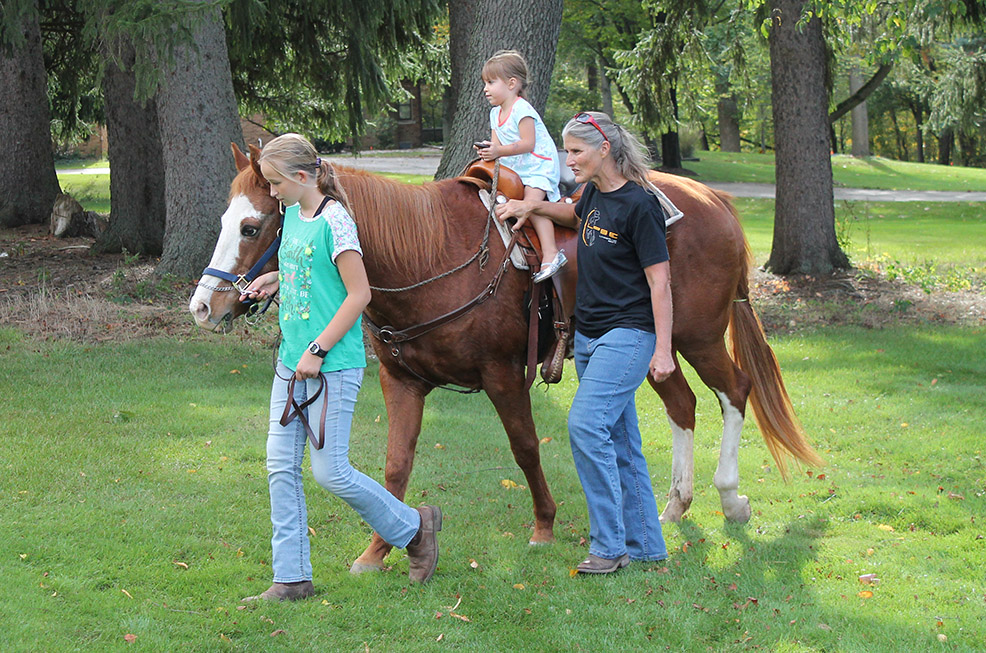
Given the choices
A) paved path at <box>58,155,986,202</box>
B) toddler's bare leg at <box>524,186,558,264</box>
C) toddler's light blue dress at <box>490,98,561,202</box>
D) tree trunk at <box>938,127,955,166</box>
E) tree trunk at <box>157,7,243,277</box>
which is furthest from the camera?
tree trunk at <box>938,127,955,166</box>

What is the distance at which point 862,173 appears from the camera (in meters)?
38.9

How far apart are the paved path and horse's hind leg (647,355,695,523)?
→ 22371 millimetres

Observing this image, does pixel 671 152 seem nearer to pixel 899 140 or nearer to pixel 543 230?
pixel 543 230

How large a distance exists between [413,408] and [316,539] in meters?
0.95

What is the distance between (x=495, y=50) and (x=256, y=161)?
15.9 ft

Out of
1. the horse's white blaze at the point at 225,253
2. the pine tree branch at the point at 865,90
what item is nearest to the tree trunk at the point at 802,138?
the pine tree branch at the point at 865,90

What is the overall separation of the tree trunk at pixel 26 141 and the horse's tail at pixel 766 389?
13.5m

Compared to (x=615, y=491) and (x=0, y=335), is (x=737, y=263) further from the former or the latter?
(x=0, y=335)

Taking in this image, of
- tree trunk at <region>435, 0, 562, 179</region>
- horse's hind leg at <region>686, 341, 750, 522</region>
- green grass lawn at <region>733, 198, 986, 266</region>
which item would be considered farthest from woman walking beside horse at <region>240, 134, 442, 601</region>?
green grass lawn at <region>733, 198, 986, 266</region>

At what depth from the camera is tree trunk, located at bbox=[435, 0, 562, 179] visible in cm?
856

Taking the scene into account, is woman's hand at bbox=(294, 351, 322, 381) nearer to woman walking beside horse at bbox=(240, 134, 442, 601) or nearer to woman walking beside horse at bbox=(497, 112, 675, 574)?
woman walking beside horse at bbox=(240, 134, 442, 601)

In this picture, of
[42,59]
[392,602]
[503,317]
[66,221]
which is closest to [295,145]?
[503,317]

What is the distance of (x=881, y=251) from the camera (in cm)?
1691

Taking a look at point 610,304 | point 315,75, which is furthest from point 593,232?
point 315,75
